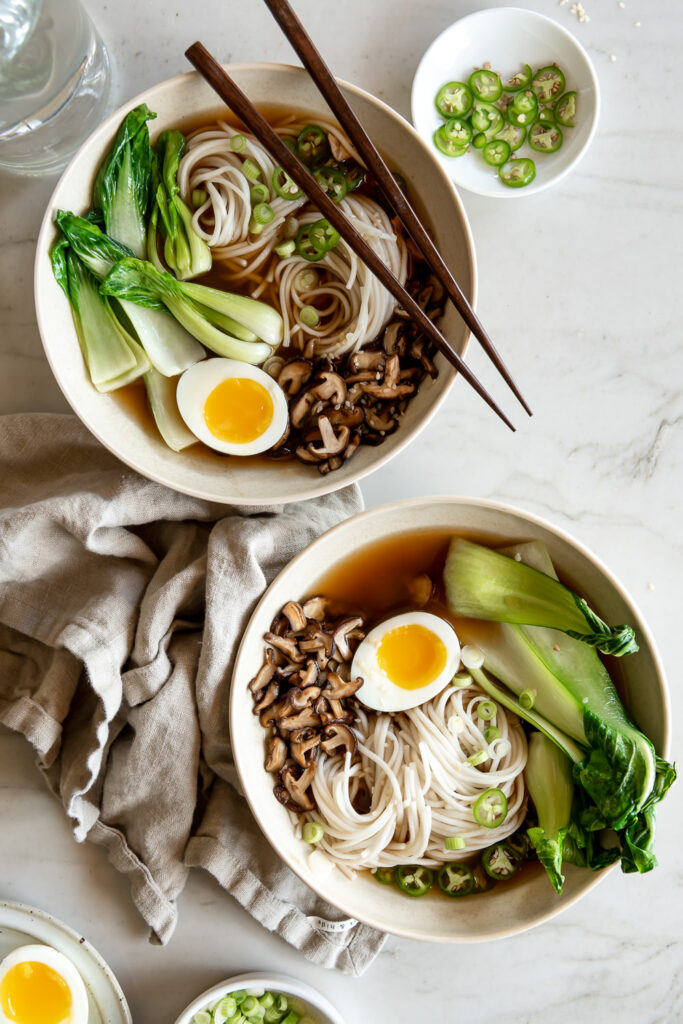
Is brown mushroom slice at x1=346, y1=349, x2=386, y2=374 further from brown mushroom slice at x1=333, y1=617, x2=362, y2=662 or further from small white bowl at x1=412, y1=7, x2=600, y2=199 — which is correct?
brown mushroom slice at x1=333, y1=617, x2=362, y2=662

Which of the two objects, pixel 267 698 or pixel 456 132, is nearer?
pixel 267 698

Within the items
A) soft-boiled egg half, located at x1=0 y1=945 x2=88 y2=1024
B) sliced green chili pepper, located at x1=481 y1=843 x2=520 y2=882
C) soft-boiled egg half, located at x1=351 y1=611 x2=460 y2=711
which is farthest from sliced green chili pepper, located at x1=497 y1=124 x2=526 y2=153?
soft-boiled egg half, located at x1=0 y1=945 x2=88 y2=1024

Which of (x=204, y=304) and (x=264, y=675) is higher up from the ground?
(x=204, y=304)

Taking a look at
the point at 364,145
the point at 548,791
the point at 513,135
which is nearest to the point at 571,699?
the point at 548,791

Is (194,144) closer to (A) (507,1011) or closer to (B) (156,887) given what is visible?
(B) (156,887)

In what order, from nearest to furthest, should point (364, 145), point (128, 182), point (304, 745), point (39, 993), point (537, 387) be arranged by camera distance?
point (364, 145), point (128, 182), point (304, 745), point (39, 993), point (537, 387)

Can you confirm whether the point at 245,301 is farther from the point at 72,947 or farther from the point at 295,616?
the point at 72,947

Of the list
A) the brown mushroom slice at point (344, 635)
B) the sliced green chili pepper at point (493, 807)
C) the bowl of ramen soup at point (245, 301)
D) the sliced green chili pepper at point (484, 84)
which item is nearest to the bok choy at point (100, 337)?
the bowl of ramen soup at point (245, 301)

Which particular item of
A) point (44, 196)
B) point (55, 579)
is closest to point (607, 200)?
point (44, 196)
